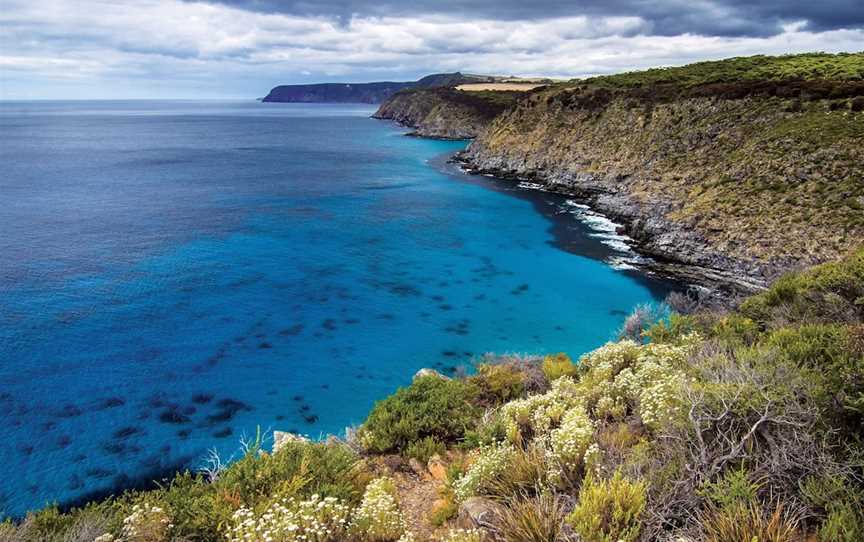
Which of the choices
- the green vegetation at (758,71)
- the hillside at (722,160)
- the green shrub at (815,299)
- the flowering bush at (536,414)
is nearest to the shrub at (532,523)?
the flowering bush at (536,414)

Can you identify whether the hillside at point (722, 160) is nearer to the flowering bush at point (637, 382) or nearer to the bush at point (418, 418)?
the flowering bush at point (637, 382)

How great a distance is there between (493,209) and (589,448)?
50.9 meters

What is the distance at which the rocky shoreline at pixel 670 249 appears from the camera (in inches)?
1330

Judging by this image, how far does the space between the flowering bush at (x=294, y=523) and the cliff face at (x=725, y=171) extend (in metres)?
33.7

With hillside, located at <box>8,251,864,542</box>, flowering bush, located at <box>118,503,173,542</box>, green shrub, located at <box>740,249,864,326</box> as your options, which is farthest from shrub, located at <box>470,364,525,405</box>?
flowering bush, located at <box>118,503,173,542</box>

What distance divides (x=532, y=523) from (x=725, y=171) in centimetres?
4733

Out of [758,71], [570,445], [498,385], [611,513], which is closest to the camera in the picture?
[611,513]

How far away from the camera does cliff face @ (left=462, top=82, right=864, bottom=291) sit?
114ft

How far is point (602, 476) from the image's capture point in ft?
23.3

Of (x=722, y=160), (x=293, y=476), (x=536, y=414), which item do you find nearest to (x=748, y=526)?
(x=536, y=414)

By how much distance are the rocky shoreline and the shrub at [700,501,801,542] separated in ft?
88.2

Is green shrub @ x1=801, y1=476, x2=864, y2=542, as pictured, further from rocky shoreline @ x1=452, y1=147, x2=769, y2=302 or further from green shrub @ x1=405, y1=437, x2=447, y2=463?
rocky shoreline @ x1=452, y1=147, x2=769, y2=302

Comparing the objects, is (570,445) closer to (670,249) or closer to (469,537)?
(469,537)

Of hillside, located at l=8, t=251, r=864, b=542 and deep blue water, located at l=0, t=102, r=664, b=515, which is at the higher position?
hillside, located at l=8, t=251, r=864, b=542
